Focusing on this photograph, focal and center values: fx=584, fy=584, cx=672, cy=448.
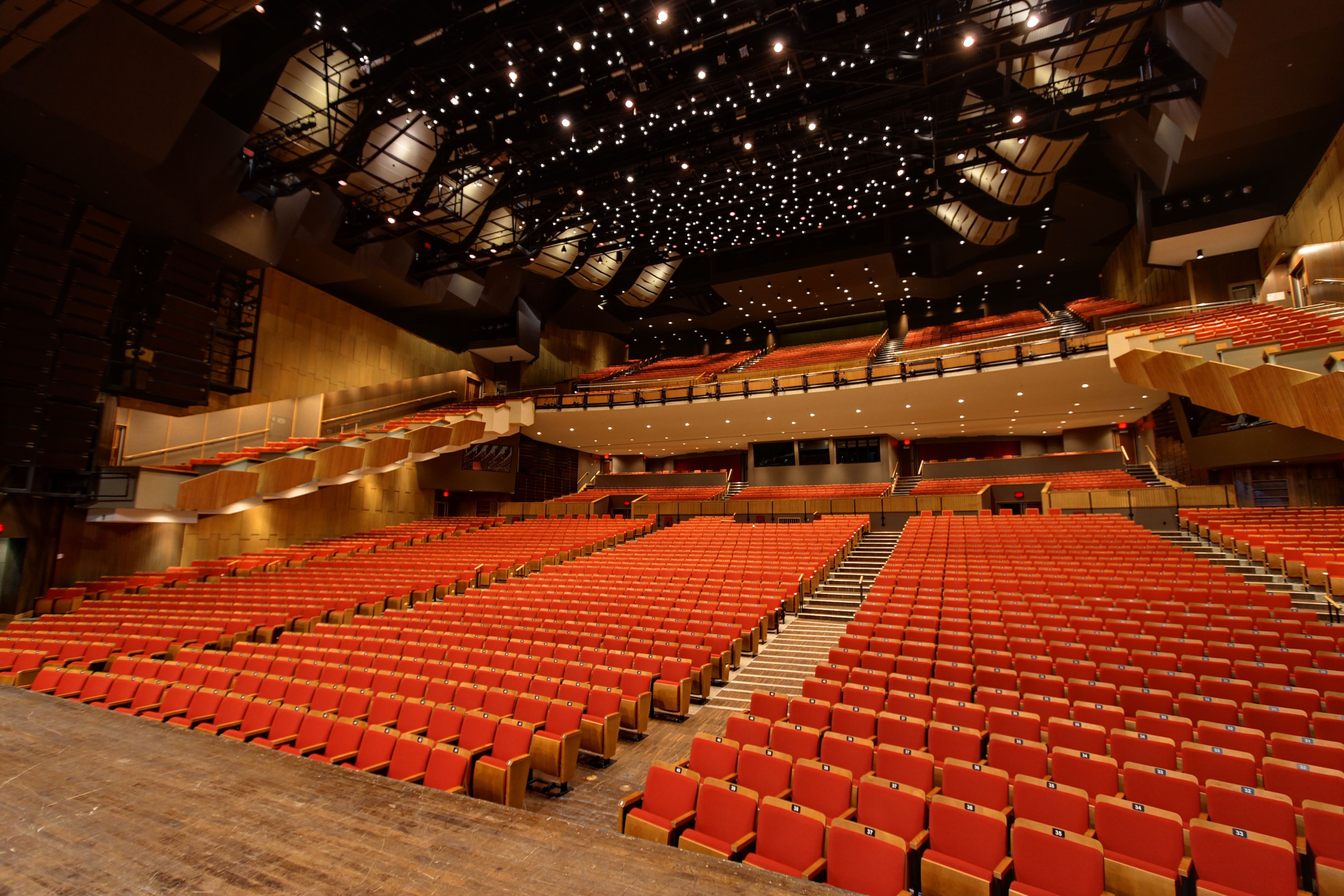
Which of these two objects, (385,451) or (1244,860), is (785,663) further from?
(385,451)

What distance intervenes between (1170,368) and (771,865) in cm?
865

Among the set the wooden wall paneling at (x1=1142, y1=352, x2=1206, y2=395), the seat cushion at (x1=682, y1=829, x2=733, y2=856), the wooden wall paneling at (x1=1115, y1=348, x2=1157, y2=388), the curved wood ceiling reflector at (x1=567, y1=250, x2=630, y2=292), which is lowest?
the seat cushion at (x1=682, y1=829, x2=733, y2=856)

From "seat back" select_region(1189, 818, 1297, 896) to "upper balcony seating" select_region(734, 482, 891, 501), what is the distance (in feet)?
34.0

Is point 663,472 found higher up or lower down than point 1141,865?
higher up

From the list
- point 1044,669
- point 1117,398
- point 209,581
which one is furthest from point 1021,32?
point 209,581

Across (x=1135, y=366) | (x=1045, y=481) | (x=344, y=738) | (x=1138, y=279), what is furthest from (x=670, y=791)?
(x=1138, y=279)

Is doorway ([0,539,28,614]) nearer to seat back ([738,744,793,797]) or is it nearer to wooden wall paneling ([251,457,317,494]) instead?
wooden wall paneling ([251,457,317,494])

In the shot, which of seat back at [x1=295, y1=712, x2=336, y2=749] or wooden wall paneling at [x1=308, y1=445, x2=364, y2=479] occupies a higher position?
wooden wall paneling at [x1=308, y1=445, x2=364, y2=479]

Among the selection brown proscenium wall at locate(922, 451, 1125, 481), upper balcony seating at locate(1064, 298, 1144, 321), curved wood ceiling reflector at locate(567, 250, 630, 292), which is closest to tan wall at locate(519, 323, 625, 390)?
curved wood ceiling reflector at locate(567, 250, 630, 292)

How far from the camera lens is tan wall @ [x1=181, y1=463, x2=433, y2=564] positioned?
9.95 metres

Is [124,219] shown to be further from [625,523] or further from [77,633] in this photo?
[625,523]

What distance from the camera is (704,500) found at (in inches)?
563

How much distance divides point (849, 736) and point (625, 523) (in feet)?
29.5

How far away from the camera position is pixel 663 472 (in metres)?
18.2
